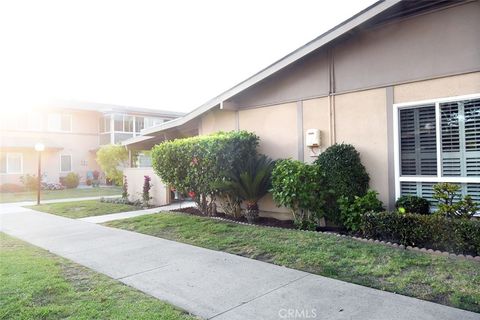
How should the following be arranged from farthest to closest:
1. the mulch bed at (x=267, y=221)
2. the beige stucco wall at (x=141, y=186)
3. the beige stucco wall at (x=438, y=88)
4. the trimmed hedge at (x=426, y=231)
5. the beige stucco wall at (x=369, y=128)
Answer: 1. the beige stucco wall at (x=141, y=186)
2. the mulch bed at (x=267, y=221)
3. the beige stucco wall at (x=369, y=128)
4. the beige stucco wall at (x=438, y=88)
5. the trimmed hedge at (x=426, y=231)

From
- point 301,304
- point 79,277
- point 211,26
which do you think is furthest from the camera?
point 211,26

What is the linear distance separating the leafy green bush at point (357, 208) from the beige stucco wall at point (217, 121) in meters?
4.38

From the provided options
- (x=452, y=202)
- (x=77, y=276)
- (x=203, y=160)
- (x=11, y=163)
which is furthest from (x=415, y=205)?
(x=11, y=163)

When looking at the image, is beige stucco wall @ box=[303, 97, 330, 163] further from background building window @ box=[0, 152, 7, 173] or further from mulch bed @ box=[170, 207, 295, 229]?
background building window @ box=[0, 152, 7, 173]

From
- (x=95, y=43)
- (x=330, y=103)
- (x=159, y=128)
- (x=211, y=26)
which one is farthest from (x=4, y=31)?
(x=330, y=103)

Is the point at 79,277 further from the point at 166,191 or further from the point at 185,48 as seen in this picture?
the point at 185,48

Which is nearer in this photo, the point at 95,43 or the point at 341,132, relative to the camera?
the point at 341,132

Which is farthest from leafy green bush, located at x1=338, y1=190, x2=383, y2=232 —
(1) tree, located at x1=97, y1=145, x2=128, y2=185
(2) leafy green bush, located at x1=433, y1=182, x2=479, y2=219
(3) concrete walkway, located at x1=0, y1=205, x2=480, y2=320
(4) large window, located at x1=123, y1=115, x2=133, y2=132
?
(4) large window, located at x1=123, y1=115, x2=133, y2=132

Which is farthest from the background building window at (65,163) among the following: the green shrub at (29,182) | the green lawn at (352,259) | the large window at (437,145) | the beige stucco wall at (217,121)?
the large window at (437,145)

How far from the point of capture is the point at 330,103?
832 cm

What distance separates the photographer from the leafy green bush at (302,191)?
25.1 feet

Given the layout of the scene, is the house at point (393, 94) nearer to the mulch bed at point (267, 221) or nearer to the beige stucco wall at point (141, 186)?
the mulch bed at point (267, 221)

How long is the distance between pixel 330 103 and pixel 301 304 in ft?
17.7

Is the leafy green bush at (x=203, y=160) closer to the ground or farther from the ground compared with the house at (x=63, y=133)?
closer to the ground
